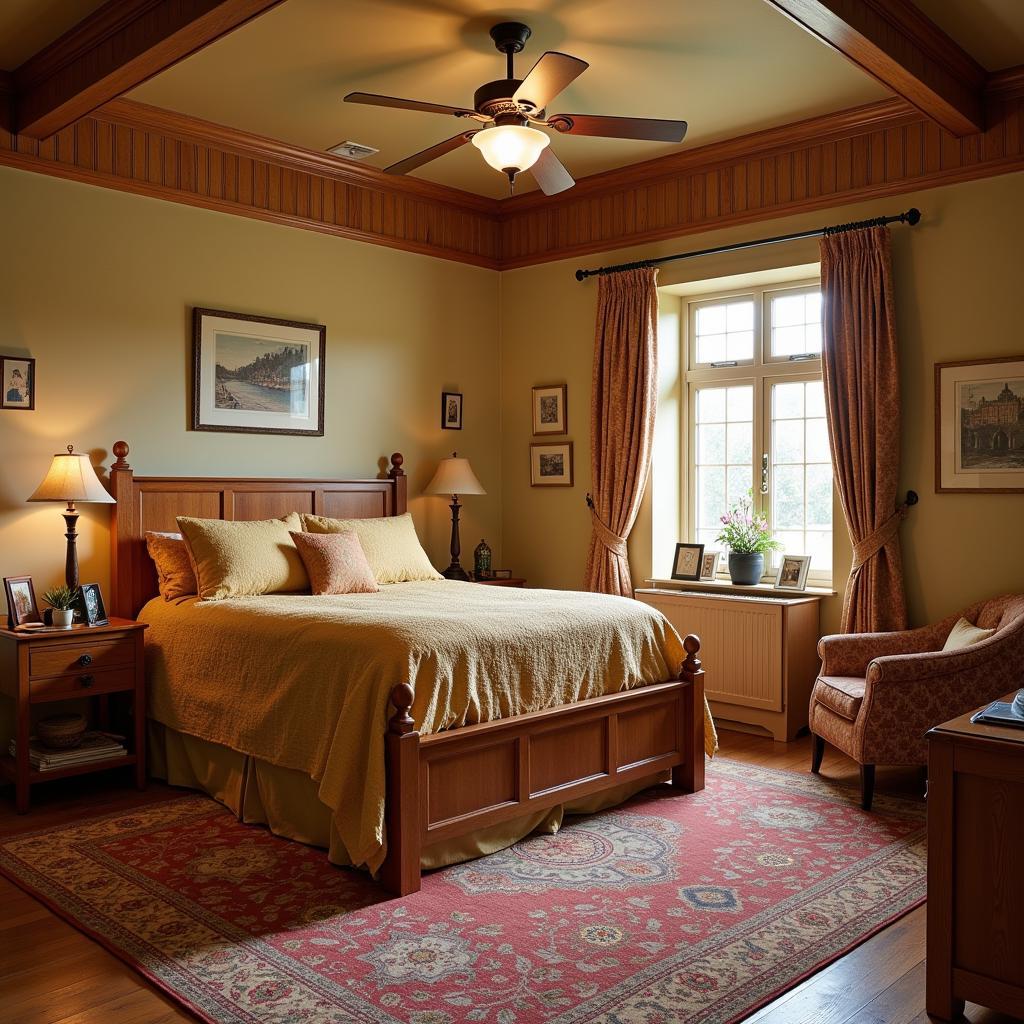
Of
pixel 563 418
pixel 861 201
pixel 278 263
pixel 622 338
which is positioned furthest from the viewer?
pixel 563 418

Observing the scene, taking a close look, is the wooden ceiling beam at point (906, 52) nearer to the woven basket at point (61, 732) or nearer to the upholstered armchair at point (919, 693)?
the upholstered armchair at point (919, 693)

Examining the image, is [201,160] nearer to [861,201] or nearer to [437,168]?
[437,168]

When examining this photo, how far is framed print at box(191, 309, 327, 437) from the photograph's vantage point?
17.1 ft

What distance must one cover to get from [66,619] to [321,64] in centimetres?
263

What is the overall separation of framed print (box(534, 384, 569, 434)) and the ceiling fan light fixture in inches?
105

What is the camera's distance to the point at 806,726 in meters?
5.33

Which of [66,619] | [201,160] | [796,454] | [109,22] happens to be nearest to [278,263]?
[201,160]

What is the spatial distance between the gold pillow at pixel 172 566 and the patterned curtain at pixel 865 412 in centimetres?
319

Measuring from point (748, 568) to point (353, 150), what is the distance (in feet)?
10.3

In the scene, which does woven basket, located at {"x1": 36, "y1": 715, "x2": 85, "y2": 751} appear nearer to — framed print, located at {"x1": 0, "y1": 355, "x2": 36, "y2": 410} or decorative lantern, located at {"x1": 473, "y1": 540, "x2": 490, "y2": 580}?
framed print, located at {"x1": 0, "y1": 355, "x2": 36, "y2": 410}

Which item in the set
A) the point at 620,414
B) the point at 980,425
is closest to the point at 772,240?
the point at 620,414

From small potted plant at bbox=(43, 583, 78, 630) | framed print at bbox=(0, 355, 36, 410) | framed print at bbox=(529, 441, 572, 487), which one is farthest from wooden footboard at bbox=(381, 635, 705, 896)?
framed print at bbox=(0, 355, 36, 410)

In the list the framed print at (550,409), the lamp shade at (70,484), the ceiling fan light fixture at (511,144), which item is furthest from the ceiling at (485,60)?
the lamp shade at (70,484)

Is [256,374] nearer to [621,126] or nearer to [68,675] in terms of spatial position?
[68,675]
